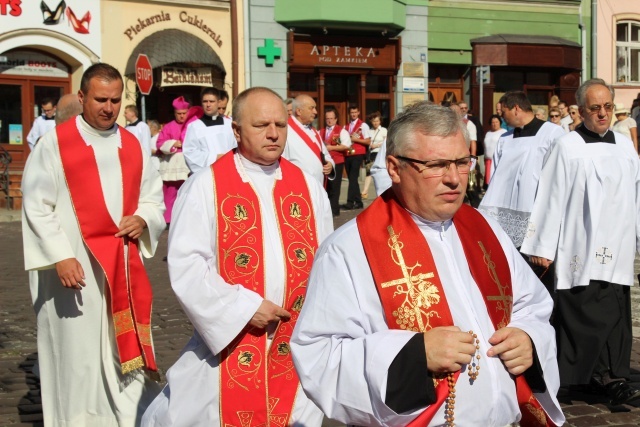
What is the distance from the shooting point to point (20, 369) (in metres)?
7.89

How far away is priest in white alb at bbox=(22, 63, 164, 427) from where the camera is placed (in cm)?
585

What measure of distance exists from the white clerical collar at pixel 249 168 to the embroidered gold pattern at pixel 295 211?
156mm

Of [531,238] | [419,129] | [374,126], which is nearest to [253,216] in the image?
[419,129]

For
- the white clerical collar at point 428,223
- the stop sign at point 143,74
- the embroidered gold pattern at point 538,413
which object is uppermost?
the stop sign at point 143,74

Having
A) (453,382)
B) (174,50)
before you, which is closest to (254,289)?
(453,382)

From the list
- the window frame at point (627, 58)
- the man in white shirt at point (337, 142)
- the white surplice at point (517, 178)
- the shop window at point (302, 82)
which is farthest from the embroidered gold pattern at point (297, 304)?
the window frame at point (627, 58)

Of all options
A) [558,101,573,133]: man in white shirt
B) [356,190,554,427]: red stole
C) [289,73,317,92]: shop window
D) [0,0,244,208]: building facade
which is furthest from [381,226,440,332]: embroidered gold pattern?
[289,73,317,92]: shop window

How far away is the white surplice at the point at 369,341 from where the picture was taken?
3.19m

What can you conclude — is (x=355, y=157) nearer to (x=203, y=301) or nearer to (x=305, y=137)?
(x=305, y=137)

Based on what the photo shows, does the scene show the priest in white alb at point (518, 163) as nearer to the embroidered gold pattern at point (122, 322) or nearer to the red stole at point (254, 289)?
the embroidered gold pattern at point (122, 322)

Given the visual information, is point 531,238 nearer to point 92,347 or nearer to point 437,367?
point 92,347

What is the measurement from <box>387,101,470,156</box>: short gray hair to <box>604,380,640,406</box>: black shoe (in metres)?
3.95

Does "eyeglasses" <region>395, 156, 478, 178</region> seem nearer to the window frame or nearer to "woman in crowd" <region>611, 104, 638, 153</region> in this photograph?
"woman in crowd" <region>611, 104, 638, 153</region>

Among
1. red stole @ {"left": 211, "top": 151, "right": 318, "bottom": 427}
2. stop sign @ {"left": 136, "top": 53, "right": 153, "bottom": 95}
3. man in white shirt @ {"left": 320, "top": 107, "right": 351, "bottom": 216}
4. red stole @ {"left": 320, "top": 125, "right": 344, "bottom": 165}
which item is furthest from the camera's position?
red stole @ {"left": 320, "top": 125, "right": 344, "bottom": 165}
